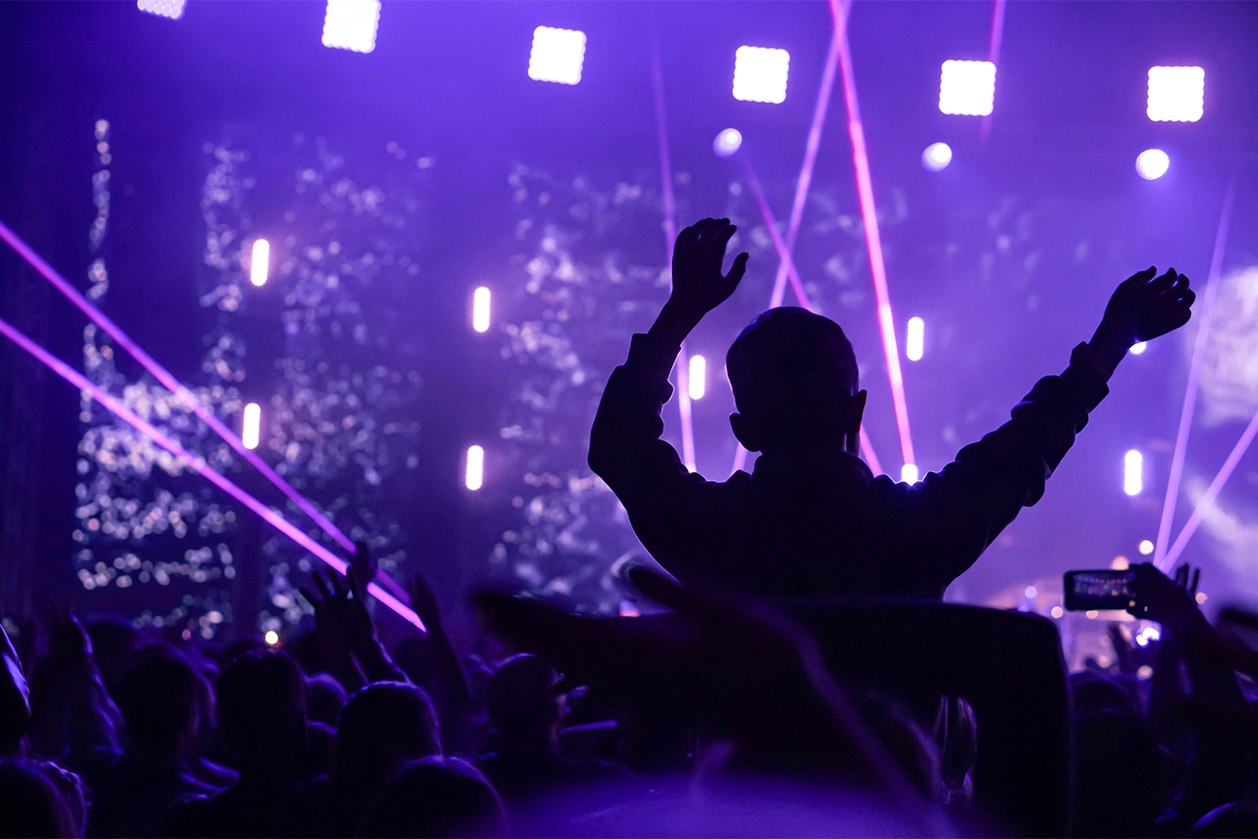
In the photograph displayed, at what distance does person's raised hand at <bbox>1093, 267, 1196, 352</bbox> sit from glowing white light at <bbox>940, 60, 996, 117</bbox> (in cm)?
1151

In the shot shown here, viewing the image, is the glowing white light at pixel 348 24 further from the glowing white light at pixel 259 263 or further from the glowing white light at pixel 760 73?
the glowing white light at pixel 259 263

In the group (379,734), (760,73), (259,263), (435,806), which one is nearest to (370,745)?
(379,734)

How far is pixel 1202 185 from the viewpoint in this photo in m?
14.9

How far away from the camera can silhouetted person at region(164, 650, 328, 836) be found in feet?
8.64

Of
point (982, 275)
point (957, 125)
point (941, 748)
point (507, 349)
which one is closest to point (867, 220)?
point (982, 275)

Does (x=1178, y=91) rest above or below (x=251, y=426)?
above

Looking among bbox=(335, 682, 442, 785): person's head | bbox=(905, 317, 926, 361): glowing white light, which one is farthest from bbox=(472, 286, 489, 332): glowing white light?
bbox=(335, 682, 442, 785): person's head

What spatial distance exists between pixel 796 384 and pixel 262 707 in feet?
6.33

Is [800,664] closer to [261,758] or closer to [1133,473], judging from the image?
[261,758]

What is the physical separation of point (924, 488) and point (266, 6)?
482 inches

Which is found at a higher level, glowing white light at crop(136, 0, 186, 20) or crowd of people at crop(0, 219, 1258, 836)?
glowing white light at crop(136, 0, 186, 20)

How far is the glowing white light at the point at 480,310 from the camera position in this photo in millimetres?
15680

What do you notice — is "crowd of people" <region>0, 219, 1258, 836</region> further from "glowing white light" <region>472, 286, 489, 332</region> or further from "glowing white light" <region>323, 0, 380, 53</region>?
"glowing white light" <region>472, 286, 489, 332</region>

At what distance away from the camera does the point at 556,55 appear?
1211 cm
